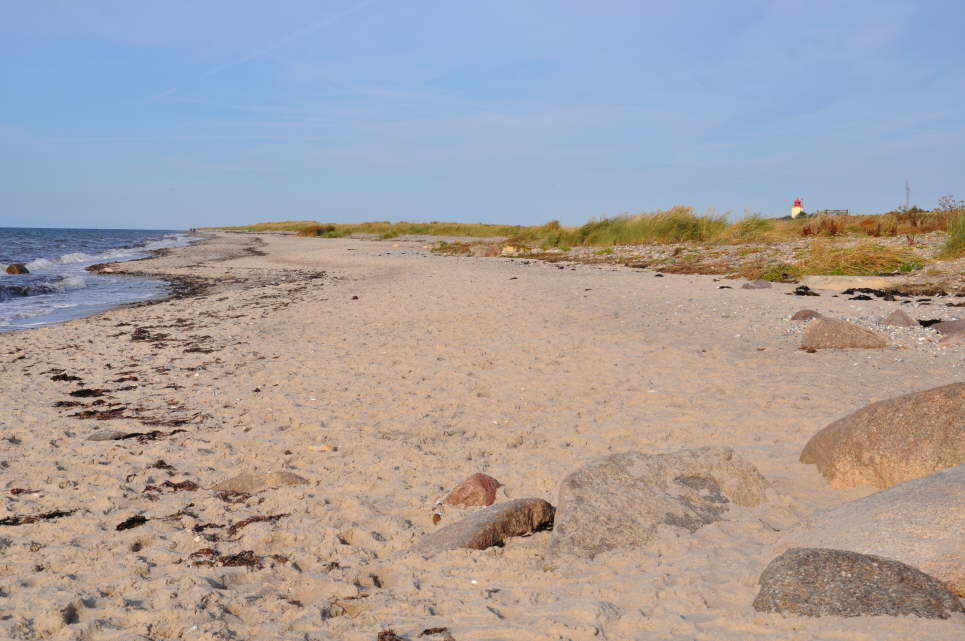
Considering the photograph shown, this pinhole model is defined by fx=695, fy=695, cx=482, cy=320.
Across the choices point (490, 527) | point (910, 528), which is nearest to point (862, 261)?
point (910, 528)

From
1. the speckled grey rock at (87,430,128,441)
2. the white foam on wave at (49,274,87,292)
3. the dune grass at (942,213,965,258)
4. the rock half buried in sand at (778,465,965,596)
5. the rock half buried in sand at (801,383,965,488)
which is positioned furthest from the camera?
the white foam on wave at (49,274,87,292)

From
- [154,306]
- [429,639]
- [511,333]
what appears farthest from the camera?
[154,306]

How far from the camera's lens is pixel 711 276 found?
15523mm

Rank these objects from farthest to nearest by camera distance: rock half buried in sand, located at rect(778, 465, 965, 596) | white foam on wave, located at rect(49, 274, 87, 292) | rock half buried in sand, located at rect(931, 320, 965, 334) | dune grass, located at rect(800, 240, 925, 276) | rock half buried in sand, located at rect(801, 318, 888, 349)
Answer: white foam on wave, located at rect(49, 274, 87, 292) → dune grass, located at rect(800, 240, 925, 276) → rock half buried in sand, located at rect(931, 320, 965, 334) → rock half buried in sand, located at rect(801, 318, 888, 349) → rock half buried in sand, located at rect(778, 465, 965, 596)

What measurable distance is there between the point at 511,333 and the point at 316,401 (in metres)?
3.48

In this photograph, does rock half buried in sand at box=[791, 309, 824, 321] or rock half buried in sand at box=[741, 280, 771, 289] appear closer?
rock half buried in sand at box=[791, 309, 824, 321]

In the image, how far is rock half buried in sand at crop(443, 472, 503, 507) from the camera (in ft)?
13.6

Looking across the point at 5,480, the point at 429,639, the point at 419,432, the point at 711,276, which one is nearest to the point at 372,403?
the point at 419,432

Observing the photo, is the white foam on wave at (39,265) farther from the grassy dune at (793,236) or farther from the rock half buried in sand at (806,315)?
the rock half buried in sand at (806,315)

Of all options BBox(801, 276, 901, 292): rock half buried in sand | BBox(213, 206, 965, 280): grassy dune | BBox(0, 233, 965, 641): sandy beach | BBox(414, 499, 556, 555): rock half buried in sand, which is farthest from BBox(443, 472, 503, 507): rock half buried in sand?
BBox(213, 206, 965, 280): grassy dune

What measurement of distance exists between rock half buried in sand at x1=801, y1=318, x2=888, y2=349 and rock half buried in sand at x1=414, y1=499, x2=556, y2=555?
17.0 ft

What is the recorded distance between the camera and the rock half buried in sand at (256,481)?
14.6 feet

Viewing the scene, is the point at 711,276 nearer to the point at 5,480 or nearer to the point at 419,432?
the point at 419,432

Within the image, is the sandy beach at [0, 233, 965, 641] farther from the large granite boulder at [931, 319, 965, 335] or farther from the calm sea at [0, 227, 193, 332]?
the calm sea at [0, 227, 193, 332]
